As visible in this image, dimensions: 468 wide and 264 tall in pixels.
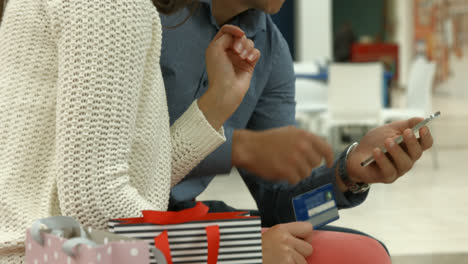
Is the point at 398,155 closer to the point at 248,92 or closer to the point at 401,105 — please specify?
the point at 248,92

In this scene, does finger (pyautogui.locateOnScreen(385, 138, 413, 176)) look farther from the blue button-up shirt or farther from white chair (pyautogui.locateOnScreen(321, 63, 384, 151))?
white chair (pyautogui.locateOnScreen(321, 63, 384, 151))

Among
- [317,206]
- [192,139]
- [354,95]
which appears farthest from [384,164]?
[354,95]

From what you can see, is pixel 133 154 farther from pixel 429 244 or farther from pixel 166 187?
pixel 429 244

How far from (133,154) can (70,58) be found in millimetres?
157

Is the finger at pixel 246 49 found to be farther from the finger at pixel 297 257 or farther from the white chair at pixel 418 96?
the white chair at pixel 418 96

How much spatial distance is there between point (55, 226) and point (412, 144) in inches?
24.2

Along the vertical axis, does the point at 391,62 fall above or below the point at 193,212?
below

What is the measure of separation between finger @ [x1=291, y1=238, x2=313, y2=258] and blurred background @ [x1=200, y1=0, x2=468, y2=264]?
259 millimetres

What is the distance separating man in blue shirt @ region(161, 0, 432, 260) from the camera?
0.98 m

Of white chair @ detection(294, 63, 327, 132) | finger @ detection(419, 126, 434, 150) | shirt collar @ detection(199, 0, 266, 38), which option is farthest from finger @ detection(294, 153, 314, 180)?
white chair @ detection(294, 63, 327, 132)

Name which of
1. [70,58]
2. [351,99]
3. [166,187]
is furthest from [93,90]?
[351,99]

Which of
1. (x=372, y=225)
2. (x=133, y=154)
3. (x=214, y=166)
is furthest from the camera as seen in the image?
(x=372, y=225)

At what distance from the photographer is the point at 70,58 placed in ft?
2.59

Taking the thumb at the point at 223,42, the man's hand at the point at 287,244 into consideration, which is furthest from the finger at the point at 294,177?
the thumb at the point at 223,42
